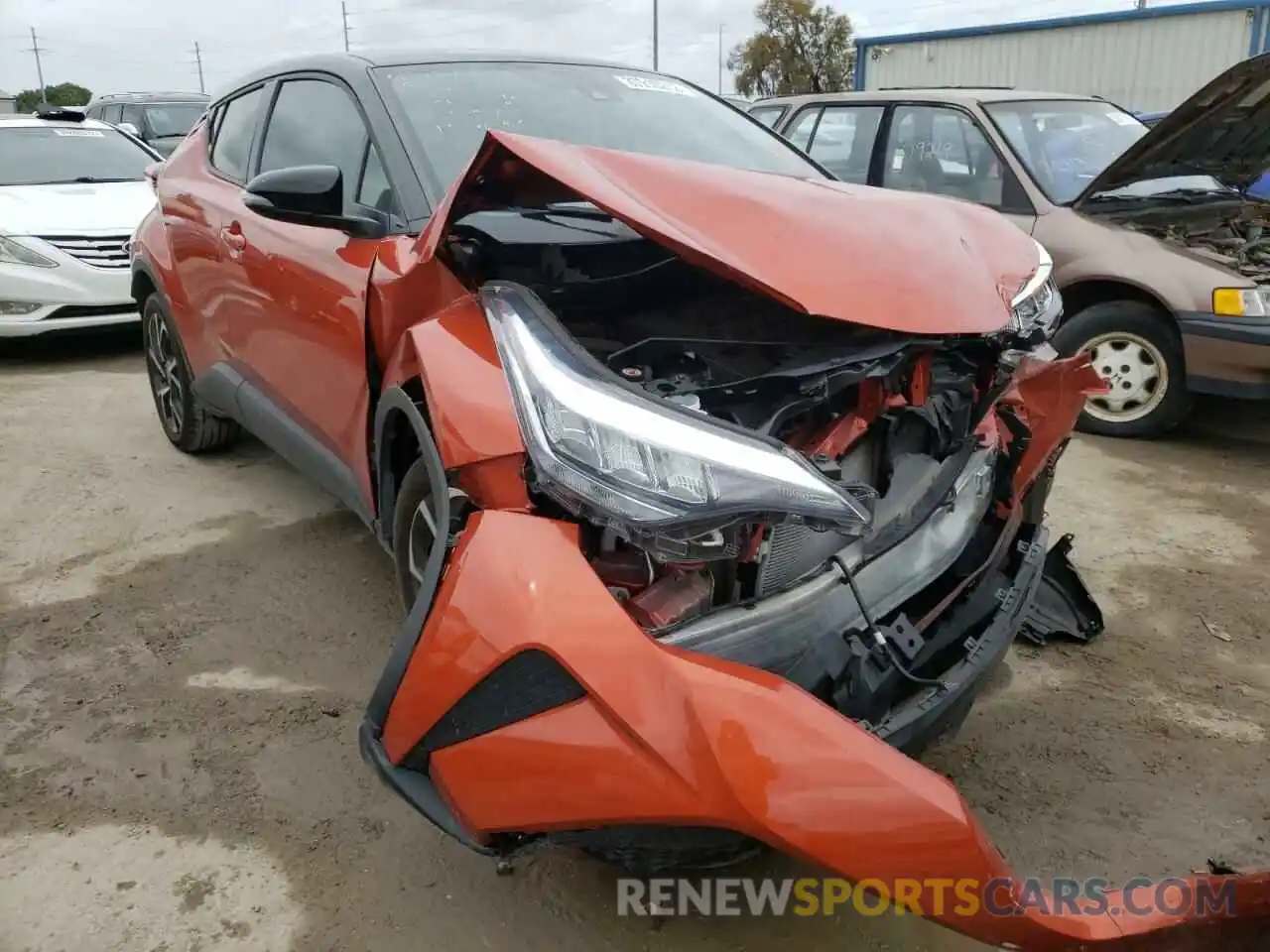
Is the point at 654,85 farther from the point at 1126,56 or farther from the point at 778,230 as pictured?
the point at 1126,56

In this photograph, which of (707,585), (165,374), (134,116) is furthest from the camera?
(134,116)

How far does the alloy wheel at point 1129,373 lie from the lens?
191 inches

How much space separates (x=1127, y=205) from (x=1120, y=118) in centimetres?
124

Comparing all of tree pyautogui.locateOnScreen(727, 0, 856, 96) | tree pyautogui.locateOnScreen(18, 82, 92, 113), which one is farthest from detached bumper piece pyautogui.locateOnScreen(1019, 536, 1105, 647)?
tree pyautogui.locateOnScreen(18, 82, 92, 113)

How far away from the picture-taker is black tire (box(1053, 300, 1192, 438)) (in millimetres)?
4758

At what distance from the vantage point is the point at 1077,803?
234 centimetres

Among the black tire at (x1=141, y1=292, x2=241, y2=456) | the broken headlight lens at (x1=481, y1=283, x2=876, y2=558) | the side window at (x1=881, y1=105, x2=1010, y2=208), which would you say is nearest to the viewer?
the broken headlight lens at (x1=481, y1=283, x2=876, y2=558)

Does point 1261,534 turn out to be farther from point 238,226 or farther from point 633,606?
point 238,226

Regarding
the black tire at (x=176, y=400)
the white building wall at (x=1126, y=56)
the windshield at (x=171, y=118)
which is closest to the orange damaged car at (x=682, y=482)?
the black tire at (x=176, y=400)

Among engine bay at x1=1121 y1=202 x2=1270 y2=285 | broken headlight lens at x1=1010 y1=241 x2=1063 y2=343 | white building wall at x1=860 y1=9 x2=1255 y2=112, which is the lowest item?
engine bay at x1=1121 y1=202 x2=1270 y2=285

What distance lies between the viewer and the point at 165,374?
4605 millimetres

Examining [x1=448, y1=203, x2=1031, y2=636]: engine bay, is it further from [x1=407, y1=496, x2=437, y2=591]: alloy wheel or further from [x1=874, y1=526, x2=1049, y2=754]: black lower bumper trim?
[x1=407, y1=496, x2=437, y2=591]: alloy wheel

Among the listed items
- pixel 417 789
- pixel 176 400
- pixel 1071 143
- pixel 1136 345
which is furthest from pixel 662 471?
pixel 1071 143

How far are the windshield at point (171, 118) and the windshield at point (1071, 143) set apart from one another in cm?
1032
